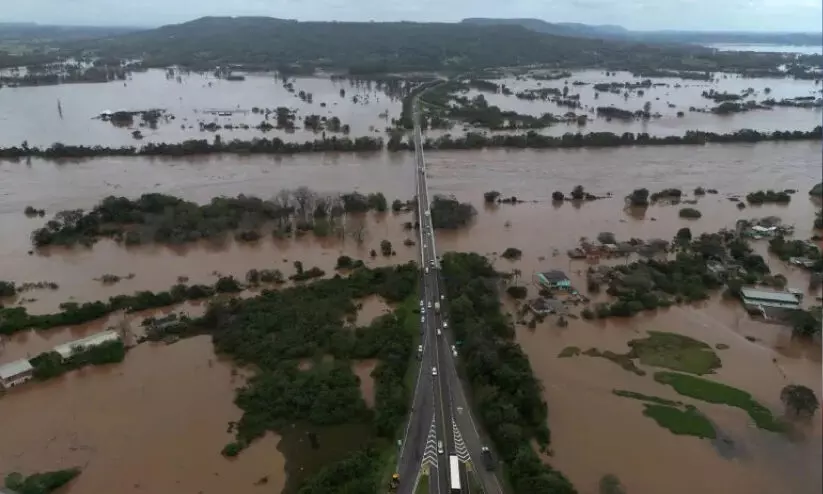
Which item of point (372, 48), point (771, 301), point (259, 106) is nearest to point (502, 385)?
point (771, 301)

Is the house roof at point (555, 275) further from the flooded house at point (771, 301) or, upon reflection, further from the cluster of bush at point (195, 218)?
the cluster of bush at point (195, 218)

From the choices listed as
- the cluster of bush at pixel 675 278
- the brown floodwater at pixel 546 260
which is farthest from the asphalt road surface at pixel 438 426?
the cluster of bush at pixel 675 278

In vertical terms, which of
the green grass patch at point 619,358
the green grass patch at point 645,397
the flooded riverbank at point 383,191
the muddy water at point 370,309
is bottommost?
the green grass patch at point 645,397

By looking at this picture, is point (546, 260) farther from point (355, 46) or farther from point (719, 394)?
point (355, 46)

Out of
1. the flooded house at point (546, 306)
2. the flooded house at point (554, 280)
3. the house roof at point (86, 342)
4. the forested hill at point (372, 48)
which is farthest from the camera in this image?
the forested hill at point (372, 48)

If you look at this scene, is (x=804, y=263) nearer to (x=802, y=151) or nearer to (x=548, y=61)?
(x=802, y=151)

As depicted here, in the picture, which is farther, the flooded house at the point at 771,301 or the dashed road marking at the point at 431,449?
the flooded house at the point at 771,301

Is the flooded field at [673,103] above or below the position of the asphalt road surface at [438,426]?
above

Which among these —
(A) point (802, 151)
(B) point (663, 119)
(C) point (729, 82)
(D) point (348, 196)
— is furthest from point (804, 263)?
(C) point (729, 82)
